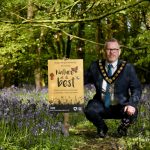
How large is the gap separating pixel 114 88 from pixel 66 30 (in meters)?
8.26

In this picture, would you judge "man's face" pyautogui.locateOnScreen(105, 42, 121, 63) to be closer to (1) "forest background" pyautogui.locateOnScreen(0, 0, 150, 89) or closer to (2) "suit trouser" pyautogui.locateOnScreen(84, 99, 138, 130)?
(1) "forest background" pyautogui.locateOnScreen(0, 0, 150, 89)

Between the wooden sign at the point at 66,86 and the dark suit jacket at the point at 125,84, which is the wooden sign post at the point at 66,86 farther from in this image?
the dark suit jacket at the point at 125,84

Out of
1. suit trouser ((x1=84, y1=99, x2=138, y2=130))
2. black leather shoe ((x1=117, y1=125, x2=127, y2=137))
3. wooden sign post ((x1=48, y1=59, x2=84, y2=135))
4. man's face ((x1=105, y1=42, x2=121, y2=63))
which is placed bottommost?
black leather shoe ((x1=117, y1=125, x2=127, y2=137))

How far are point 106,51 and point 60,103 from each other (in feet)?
3.49

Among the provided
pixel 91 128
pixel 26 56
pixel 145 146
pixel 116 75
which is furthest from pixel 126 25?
pixel 145 146

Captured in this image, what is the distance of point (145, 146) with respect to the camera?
564 centimetres

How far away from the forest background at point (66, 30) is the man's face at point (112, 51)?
505 millimetres

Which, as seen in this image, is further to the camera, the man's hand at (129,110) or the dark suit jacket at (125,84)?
the dark suit jacket at (125,84)

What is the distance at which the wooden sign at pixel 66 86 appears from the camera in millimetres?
6859

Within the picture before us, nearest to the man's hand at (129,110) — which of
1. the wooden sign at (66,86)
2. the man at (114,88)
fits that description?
the man at (114,88)

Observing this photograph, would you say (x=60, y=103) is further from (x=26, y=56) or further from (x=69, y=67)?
(x=26, y=56)

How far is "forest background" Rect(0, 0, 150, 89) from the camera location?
7.53 meters

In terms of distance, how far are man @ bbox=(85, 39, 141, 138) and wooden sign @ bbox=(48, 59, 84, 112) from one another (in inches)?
11.9

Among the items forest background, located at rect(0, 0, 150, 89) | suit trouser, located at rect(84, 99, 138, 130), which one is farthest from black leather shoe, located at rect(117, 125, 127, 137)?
forest background, located at rect(0, 0, 150, 89)
